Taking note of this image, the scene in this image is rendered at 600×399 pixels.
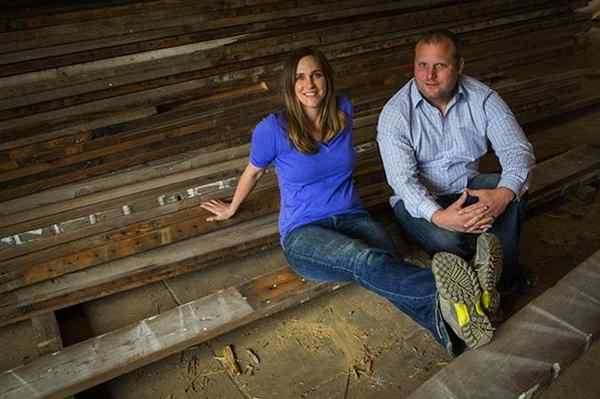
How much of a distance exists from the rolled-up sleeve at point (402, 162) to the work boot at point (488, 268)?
479mm

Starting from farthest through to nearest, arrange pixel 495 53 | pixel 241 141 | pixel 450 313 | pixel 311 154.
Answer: pixel 495 53
pixel 241 141
pixel 311 154
pixel 450 313

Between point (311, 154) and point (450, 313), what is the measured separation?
103cm

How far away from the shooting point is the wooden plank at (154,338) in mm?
2232

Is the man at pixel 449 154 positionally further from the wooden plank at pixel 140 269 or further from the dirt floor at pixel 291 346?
the wooden plank at pixel 140 269

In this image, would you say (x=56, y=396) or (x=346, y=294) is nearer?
(x=56, y=396)

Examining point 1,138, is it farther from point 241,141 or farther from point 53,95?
point 241,141

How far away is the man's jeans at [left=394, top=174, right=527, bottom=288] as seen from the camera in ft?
8.95

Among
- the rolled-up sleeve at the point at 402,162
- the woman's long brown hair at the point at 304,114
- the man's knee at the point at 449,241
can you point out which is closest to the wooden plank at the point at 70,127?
the woman's long brown hair at the point at 304,114

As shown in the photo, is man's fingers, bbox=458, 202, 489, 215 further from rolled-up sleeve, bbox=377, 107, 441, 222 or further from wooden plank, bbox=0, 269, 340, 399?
wooden plank, bbox=0, 269, 340, 399

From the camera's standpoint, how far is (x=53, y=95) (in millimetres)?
3387

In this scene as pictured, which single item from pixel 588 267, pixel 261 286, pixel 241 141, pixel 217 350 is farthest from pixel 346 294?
pixel 241 141

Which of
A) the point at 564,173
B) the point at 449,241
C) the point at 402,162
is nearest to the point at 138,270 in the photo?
the point at 402,162

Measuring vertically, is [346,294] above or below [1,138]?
below

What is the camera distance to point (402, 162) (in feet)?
8.95
